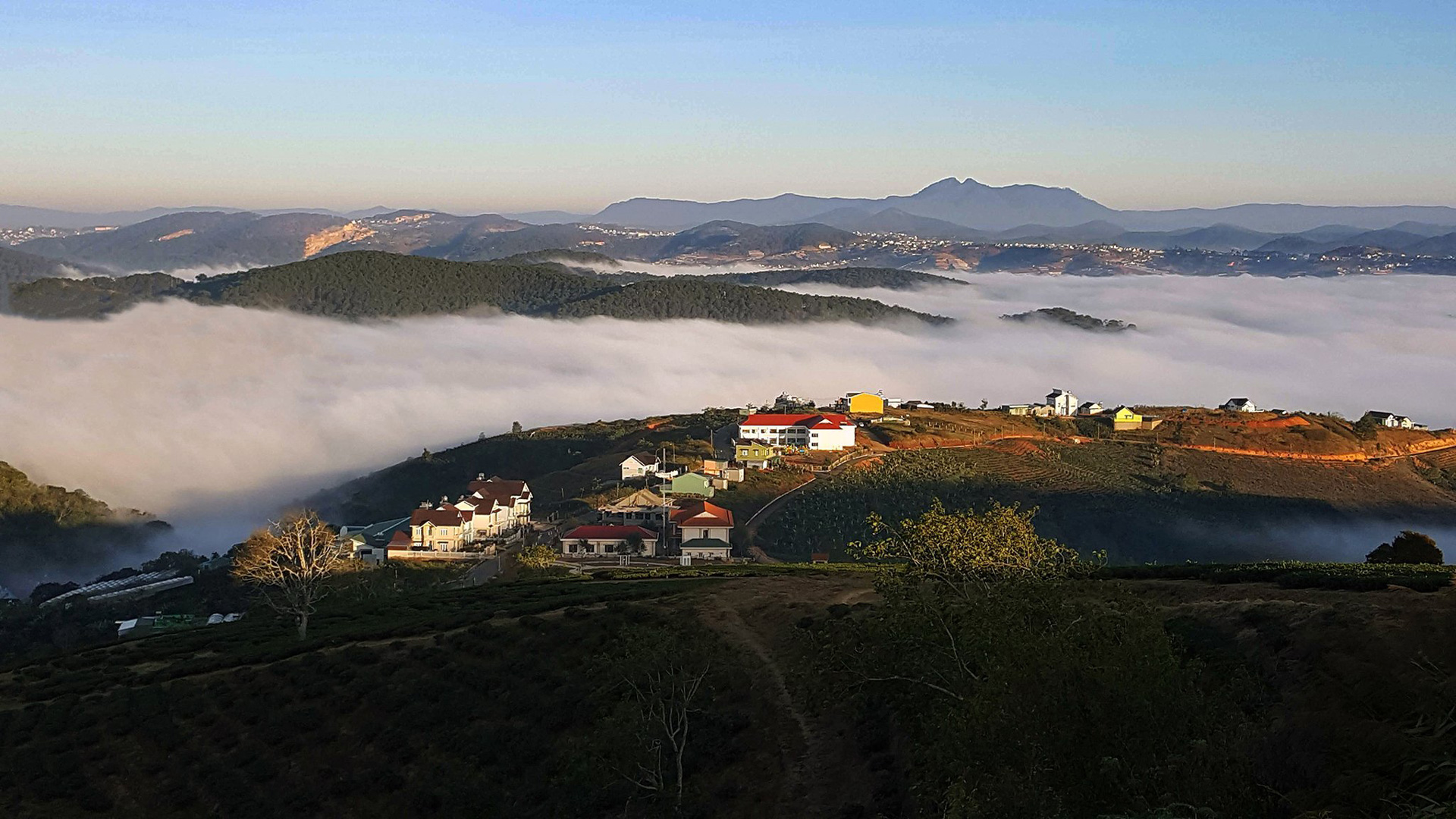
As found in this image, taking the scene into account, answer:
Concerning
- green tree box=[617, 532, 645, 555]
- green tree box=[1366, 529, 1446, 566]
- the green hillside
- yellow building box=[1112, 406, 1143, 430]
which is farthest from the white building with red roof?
green tree box=[1366, 529, 1446, 566]

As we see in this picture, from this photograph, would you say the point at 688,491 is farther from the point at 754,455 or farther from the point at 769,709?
the point at 769,709

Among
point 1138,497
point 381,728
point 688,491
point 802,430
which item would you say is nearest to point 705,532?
point 688,491

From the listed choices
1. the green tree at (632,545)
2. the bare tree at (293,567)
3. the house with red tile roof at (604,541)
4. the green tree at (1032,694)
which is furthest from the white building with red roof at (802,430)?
the green tree at (1032,694)

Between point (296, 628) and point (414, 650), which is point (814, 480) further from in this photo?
point (414, 650)

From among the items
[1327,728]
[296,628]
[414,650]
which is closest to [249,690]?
[414,650]

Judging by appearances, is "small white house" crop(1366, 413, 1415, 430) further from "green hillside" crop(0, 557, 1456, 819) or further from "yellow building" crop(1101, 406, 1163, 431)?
"green hillside" crop(0, 557, 1456, 819)
